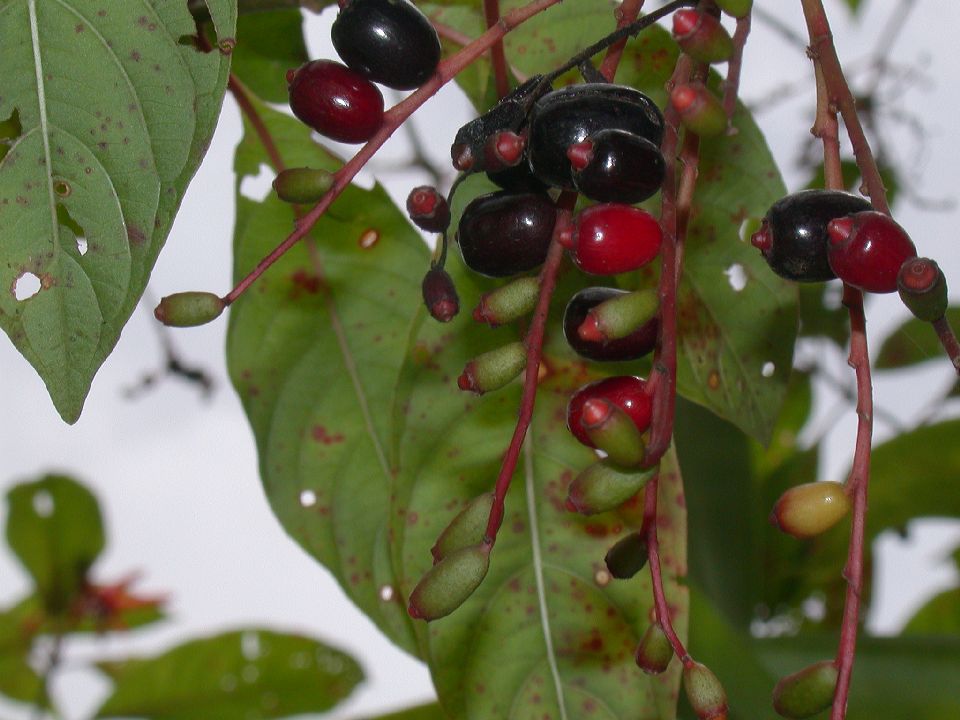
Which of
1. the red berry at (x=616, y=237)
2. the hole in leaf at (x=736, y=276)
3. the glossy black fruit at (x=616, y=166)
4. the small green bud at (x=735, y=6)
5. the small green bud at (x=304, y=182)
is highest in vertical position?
the small green bud at (x=735, y=6)

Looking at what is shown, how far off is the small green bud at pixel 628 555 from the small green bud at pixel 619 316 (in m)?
0.10

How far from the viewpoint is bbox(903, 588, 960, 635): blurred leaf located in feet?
5.78

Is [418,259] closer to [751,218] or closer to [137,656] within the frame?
[751,218]

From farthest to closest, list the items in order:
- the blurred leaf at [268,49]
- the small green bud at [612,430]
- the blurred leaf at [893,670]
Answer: the blurred leaf at [893,670] < the blurred leaf at [268,49] < the small green bud at [612,430]

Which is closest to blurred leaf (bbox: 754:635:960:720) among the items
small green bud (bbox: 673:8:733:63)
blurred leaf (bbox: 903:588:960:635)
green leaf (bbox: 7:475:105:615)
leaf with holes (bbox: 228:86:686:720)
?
leaf with holes (bbox: 228:86:686:720)

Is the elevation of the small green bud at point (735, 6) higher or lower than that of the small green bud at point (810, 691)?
higher

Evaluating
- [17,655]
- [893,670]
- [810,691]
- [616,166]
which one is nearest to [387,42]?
[616,166]

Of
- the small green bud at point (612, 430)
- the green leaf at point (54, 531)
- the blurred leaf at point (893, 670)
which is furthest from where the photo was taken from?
the green leaf at point (54, 531)

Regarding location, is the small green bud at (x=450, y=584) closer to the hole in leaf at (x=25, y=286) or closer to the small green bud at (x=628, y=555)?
the small green bud at (x=628, y=555)

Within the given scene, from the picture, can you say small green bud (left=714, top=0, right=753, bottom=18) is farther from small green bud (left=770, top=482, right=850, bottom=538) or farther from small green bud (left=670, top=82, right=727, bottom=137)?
small green bud (left=770, top=482, right=850, bottom=538)

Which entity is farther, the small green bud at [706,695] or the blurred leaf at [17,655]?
the blurred leaf at [17,655]

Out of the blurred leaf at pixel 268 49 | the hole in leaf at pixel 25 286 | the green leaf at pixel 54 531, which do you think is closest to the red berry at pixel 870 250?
the hole in leaf at pixel 25 286

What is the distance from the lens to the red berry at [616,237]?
0.51 metres

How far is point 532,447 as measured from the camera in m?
0.83
